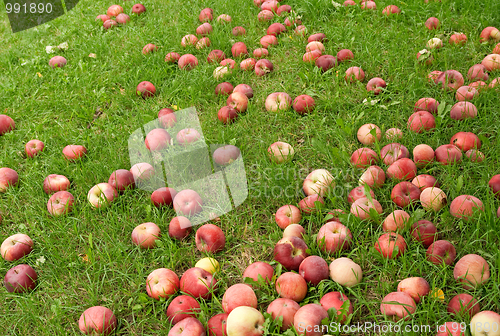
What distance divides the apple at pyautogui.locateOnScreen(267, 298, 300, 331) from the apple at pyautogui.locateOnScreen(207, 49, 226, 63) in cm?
285

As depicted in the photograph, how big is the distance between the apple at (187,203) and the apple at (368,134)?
1.39 meters

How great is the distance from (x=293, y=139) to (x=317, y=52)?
3.99ft

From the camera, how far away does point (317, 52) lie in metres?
4.07

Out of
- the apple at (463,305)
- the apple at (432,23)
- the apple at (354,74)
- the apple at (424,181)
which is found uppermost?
the apple at (432,23)

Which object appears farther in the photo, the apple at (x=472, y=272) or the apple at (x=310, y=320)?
the apple at (x=472, y=272)

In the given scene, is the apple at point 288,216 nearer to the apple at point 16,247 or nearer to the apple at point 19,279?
the apple at point 19,279

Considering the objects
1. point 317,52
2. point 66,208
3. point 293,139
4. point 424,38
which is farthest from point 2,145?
point 424,38

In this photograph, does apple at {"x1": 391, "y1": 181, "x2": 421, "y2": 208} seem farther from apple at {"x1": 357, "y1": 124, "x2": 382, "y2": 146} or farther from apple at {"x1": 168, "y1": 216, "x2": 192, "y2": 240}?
apple at {"x1": 168, "y1": 216, "x2": 192, "y2": 240}

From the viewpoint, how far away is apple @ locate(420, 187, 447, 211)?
261cm

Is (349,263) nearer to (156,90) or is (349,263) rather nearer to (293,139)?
(293,139)

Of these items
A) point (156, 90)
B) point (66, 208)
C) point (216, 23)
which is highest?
point (216, 23)

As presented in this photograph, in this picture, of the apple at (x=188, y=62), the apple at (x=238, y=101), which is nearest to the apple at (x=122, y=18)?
the apple at (x=188, y=62)

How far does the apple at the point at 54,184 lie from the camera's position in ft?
10.4

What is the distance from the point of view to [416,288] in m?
2.17
